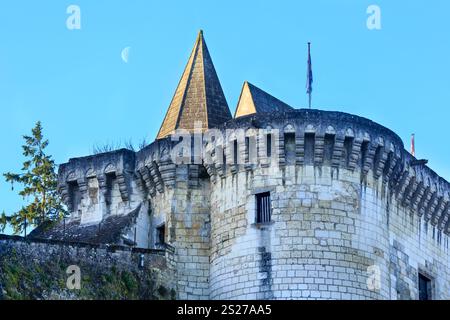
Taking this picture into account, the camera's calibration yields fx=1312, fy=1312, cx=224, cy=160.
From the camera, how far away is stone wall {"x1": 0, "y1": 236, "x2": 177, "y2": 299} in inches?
1176

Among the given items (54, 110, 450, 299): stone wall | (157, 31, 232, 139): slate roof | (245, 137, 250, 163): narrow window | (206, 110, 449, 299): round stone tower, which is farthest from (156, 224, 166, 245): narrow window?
(245, 137, 250, 163): narrow window

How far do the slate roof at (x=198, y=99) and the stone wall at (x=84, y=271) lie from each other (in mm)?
4262

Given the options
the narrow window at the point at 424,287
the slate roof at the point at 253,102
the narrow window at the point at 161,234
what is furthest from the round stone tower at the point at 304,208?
the slate roof at the point at 253,102

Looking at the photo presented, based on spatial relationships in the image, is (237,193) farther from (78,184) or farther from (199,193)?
(78,184)

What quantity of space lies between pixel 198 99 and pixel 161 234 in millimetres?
4198

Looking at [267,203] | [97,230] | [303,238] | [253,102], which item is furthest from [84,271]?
[253,102]

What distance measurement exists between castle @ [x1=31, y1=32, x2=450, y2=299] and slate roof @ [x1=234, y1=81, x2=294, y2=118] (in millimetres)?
49

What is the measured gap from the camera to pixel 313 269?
30625mm

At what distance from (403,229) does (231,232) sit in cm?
498

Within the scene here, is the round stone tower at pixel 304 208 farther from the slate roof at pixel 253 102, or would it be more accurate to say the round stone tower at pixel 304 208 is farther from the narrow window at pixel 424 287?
the slate roof at pixel 253 102

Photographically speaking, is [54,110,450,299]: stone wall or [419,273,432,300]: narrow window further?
[419,273,432,300]: narrow window

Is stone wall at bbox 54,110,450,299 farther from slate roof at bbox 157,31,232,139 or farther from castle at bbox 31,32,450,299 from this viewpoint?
slate roof at bbox 157,31,232,139

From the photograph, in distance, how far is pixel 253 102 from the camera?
3553 centimetres

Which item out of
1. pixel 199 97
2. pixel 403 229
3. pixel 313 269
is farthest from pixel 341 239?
pixel 199 97
